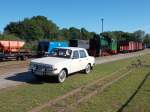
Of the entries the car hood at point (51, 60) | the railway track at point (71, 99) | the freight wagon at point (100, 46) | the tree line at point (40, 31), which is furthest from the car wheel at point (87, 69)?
the tree line at point (40, 31)

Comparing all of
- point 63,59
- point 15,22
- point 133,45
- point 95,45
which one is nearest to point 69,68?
point 63,59

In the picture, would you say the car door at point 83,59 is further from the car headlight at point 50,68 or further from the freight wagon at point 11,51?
the freight wagon at point 11,51

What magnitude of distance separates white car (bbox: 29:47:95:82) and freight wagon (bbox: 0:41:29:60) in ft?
53.9

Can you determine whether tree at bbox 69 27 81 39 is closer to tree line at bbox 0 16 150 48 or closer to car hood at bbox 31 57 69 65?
tree line at bbox 0 16 150 48

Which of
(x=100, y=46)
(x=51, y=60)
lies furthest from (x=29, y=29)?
(x=51, y=60)

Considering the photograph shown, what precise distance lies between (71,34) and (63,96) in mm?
139925

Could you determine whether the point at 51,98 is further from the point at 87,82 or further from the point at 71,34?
the point at 71,34

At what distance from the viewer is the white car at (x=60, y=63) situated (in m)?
15.4

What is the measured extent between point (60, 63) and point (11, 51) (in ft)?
69.1

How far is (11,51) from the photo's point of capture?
35844mm

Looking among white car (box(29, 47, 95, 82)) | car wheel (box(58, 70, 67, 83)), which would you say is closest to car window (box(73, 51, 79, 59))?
white car (box(29, 47, 95, 82))

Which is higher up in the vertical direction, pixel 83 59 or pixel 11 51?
pixel 11 51

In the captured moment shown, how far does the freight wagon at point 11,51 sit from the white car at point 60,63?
16.4 metres

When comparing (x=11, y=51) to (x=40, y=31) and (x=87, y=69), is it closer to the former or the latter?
(x=87, y=69)
